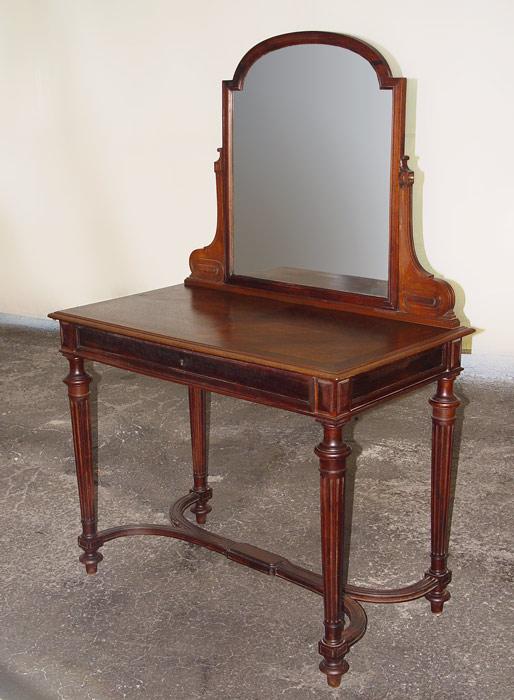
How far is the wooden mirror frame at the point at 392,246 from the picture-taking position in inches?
102

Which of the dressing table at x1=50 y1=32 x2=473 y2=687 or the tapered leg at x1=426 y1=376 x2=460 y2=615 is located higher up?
the dressing table at x1=50 y1=32 x2=473 y2=687

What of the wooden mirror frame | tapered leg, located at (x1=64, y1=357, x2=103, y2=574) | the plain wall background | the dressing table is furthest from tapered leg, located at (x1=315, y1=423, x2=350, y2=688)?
the plain wall background

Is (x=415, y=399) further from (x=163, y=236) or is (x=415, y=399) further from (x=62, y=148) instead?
(x=62, y=148)

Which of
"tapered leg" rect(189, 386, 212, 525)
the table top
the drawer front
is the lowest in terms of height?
"tapered leg" rect(189, 386, 212, 525)

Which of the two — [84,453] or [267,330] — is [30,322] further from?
[267,330]

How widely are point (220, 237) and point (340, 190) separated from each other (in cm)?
48

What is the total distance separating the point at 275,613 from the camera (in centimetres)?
286

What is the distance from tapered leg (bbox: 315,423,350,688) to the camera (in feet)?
7.55

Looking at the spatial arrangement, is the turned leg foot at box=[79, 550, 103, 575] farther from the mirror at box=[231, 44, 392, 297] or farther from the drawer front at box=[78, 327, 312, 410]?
the mirror at box=[231, 44, 392, 297]

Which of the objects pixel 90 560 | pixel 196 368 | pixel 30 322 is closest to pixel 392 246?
pixel 196 368

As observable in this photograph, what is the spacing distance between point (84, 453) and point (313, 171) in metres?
1.21

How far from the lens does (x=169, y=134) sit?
595cm

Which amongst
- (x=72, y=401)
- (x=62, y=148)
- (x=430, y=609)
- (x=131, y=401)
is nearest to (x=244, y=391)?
(x=72, y=401)

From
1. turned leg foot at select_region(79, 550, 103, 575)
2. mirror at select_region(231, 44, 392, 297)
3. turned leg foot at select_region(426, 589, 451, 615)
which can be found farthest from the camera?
turned leg foot at select_region(79, 550, 103, 575)
